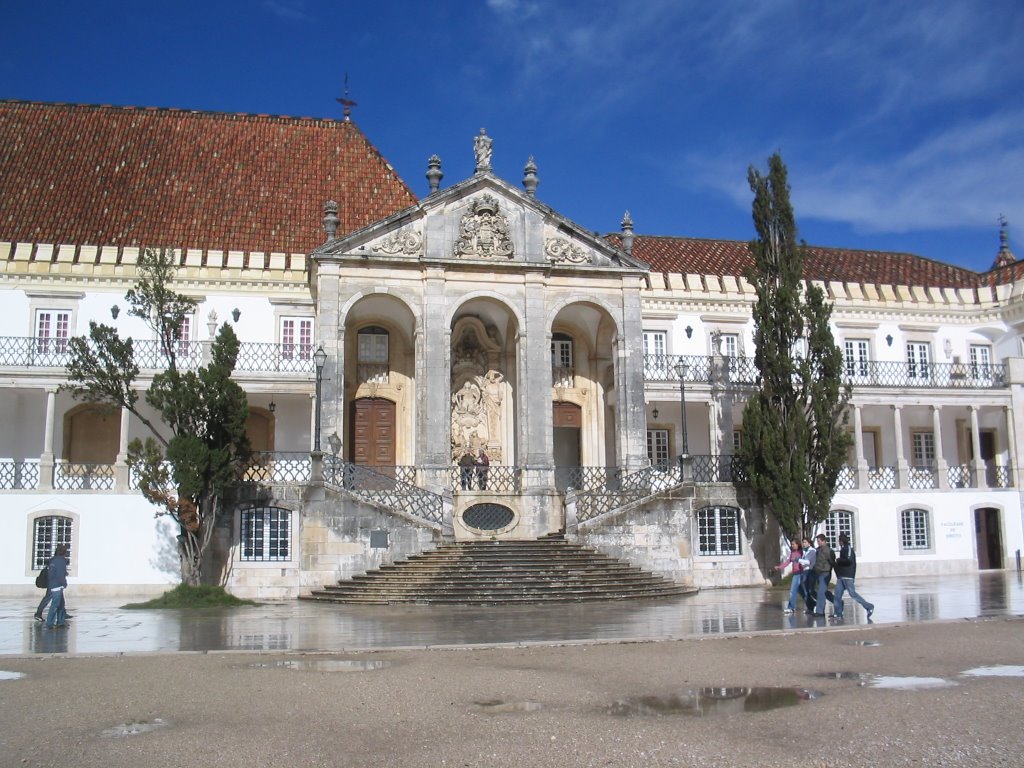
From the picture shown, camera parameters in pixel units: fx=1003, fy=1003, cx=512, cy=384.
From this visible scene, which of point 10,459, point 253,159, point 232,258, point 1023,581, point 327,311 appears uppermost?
point 253,159

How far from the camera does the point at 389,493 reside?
23.3m

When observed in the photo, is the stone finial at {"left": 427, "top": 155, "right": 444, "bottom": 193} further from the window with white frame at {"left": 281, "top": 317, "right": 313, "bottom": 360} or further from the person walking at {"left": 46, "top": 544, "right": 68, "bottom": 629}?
the person walking at {"left": 46, "top": 544, "right": 68, "bottom": 629}

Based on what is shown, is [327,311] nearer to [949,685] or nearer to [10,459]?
[10,459]

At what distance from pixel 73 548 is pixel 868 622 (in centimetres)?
1835

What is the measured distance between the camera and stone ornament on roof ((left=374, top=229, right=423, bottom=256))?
25.9 metres

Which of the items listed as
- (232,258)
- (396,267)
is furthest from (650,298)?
(232,258)

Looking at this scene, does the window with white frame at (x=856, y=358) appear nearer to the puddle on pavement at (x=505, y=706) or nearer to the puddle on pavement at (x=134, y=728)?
the puddle on pavement at (x=505, y=706)

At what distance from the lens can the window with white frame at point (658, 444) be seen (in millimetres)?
31766

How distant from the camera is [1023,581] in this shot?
81.6ft

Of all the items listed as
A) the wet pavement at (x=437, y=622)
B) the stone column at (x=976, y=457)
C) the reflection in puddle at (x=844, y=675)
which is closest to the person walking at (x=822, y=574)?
the wet pavement at (x=437, y=622)

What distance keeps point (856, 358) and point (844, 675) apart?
25.4 meters

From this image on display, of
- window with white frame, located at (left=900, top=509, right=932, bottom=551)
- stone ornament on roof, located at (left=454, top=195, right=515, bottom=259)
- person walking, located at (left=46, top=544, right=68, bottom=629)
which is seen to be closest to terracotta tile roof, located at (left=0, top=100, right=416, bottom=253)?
stone ornament on roof, located at (left=454, top=195, right=515, bottom=259)

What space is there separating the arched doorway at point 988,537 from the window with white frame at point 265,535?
20.4 meters

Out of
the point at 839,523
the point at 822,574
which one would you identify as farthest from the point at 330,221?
the point at 839,523
